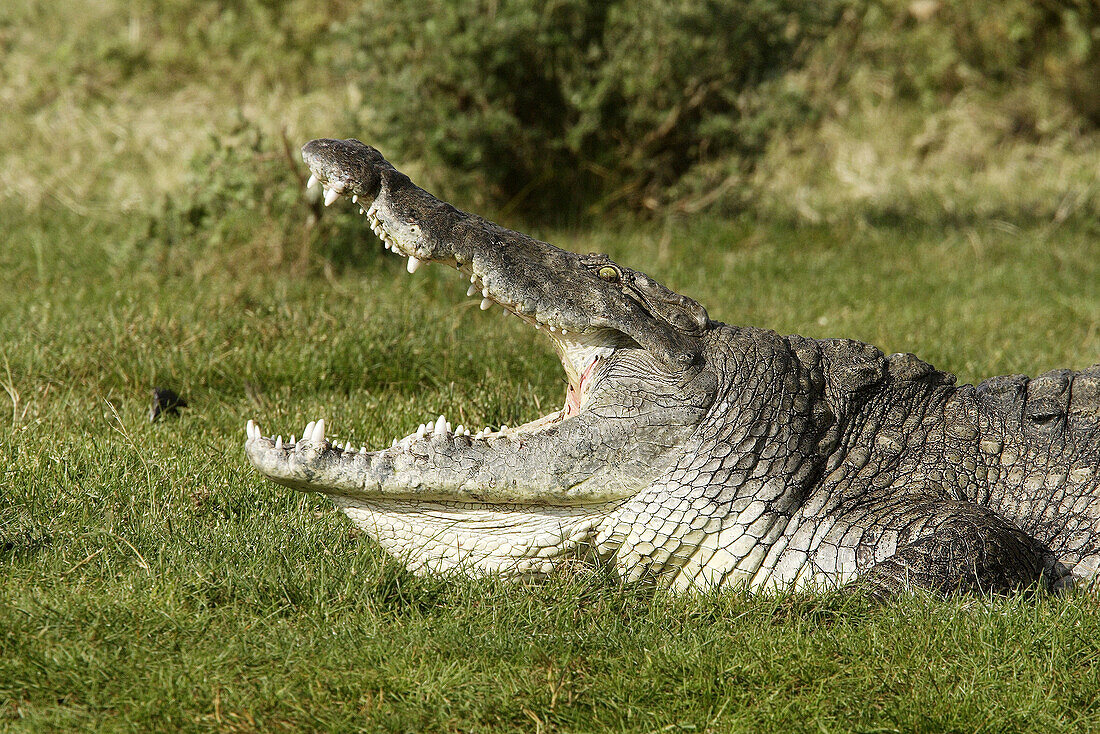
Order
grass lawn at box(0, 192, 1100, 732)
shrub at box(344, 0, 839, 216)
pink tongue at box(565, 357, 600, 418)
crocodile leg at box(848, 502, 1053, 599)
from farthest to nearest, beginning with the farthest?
1. shrub at box(344, 0, 839, 216)
2. pink tongue at box(565, 357, 600, 418)
3. crocodile leg at box(848, 502, 1053, 599)
4. grass lawn at box(0, 192, 1100, 732)

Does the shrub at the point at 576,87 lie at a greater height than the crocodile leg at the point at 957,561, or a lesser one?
greater

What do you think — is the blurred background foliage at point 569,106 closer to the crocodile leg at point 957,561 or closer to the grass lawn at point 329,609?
the grass lawn at point 329,609

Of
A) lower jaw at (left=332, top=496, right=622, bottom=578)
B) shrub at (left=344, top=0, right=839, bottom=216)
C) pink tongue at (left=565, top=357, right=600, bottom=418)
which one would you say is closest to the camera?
lower jaw at (left=332, top=496, right=622, bottom=578)

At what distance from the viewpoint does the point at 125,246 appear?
6.60 meters

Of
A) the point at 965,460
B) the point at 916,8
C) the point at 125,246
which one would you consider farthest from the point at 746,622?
the point at 916,8

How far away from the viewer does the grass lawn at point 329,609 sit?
263 cm

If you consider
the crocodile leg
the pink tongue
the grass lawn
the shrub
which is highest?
the shrub

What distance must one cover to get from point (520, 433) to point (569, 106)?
5.18m

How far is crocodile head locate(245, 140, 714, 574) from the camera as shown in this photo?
320 centimetres

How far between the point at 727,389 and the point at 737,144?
5.52 metres

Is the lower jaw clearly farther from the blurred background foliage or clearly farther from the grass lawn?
the blurred background foliage

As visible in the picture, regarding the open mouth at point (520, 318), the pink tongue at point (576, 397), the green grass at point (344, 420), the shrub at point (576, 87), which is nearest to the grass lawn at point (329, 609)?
the green grass at point (344, 420)

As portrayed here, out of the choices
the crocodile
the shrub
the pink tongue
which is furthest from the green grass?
the pink tongue

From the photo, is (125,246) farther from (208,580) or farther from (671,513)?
(671,513)
